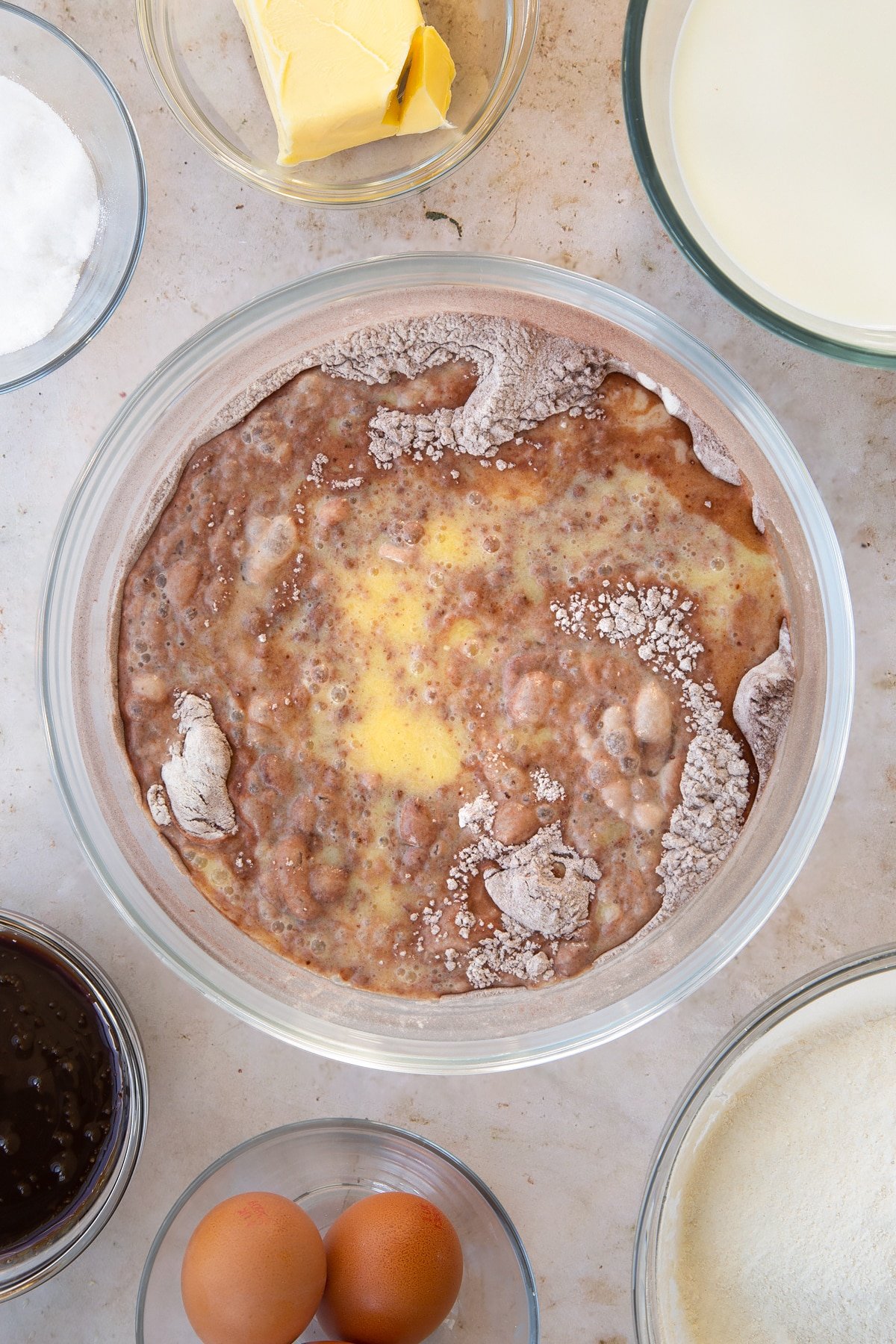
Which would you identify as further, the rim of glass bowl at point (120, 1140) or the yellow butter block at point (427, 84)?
the rim of glass bowl at point (120, 1140)

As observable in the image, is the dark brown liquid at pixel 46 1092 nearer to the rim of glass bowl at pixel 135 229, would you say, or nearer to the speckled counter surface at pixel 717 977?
the speckled counter surface at pixel 717 977

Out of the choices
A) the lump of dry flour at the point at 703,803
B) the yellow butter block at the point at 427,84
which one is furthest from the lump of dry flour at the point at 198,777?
the yellow butter block at the point at 427,84

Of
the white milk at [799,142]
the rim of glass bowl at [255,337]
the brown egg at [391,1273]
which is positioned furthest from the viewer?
the rim of glass bowl at [255,337]

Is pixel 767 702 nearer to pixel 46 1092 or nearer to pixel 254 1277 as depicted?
pixel 254 1277

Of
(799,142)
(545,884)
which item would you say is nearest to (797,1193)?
(545,884)

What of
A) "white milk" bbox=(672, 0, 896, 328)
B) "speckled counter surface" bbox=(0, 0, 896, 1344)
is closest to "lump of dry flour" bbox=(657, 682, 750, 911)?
"speckled counter surface" bbox=(0, 0, 896, 1344)

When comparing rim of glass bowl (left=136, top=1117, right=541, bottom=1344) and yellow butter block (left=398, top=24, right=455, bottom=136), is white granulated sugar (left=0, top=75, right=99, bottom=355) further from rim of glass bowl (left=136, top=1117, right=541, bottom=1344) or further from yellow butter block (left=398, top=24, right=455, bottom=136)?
rim of glass bowl (left=136, top=1117, right=541, bottom=1344)
